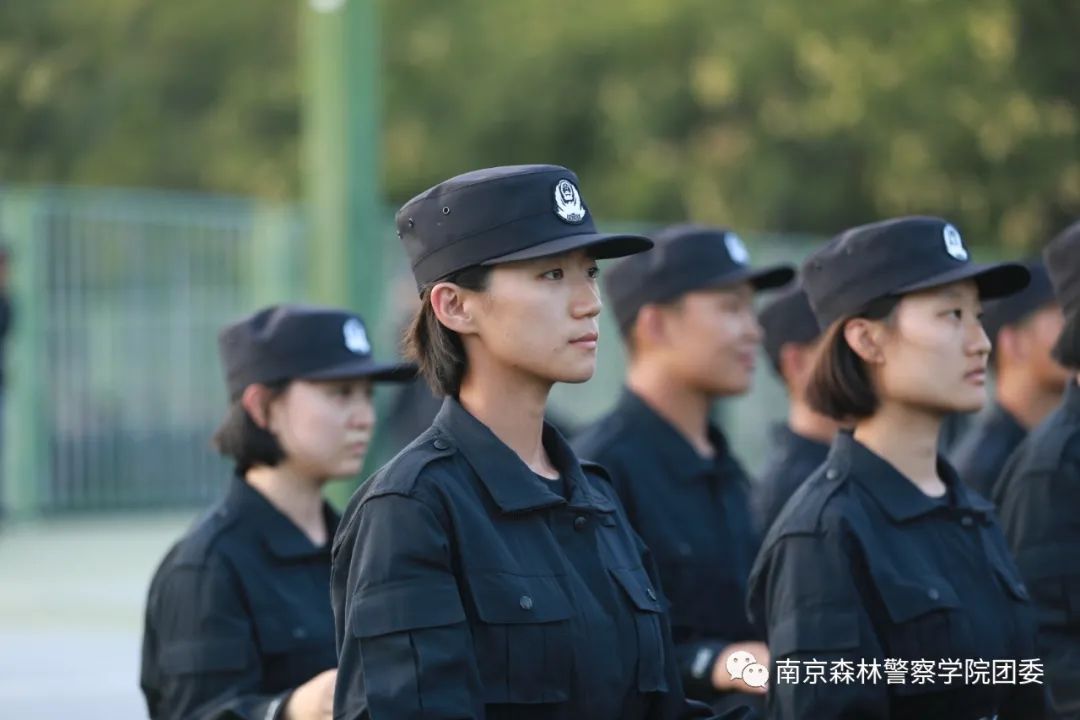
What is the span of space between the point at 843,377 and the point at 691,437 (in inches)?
60.8

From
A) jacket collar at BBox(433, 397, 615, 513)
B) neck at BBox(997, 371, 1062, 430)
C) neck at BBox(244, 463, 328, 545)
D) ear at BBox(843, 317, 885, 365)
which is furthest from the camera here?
neck at BBox(997, 371, 1062, 430)

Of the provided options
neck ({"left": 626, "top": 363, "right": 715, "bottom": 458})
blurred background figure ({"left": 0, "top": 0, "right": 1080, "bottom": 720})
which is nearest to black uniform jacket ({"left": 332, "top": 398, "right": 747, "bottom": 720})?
neck ({"left": 626, "top": 363, "right": 715, "bottom": 458})

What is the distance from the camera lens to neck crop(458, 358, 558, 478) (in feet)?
12.2

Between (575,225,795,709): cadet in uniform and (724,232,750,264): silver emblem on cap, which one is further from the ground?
(724,232,750,264): silver emblem on cap

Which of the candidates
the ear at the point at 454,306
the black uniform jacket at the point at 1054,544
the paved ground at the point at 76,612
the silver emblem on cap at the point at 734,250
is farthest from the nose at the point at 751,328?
the paved ground at the point at 76,612

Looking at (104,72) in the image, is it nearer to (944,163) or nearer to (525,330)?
(944,163)

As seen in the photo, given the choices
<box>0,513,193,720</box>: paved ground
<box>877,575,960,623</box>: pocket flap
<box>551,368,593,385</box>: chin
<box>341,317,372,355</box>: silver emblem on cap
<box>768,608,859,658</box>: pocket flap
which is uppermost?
<box>341,317,372,355</box>: silver emblem on cap

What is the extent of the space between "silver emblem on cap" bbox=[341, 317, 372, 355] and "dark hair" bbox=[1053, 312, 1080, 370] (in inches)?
72.4

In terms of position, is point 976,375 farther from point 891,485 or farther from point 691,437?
point 691,437

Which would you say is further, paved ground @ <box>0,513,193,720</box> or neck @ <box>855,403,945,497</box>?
paved ground @ <box>0,513,193,720</box>

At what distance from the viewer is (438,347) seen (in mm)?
3760

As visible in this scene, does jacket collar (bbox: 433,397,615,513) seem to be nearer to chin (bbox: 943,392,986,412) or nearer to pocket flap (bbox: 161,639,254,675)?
chin (bbox: 943,392,986,412)

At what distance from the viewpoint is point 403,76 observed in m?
21.4

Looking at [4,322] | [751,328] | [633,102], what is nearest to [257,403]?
[751,328]
